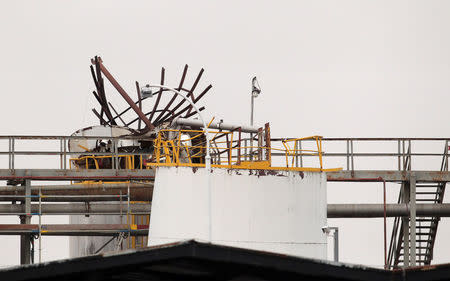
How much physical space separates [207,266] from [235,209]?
448 inches

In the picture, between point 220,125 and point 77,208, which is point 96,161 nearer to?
point 77,208

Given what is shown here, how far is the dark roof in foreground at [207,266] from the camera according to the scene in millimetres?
14773

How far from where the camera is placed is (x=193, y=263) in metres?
15.6

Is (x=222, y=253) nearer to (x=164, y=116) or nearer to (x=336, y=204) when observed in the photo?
(x=336, y=204)

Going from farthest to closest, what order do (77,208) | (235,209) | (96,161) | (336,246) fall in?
(96,161) < (77,208) < (336,246) < (235,209)

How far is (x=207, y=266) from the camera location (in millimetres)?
15906

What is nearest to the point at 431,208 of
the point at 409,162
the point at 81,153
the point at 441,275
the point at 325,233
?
the point at 409,162

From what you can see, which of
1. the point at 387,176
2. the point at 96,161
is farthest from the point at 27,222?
the point at 387,176

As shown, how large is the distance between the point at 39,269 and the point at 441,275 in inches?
243

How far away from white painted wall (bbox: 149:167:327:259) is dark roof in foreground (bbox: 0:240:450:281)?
1097cm

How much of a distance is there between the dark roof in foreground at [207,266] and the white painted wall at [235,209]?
36.0ft

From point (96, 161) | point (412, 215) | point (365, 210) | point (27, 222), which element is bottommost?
point (27, 222)

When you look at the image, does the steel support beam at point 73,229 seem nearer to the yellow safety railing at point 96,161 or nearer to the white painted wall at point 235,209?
the yellow safety railing at point 96,161

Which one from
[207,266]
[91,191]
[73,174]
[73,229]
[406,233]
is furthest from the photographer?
[406,233]
